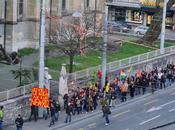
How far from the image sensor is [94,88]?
39531 millimetres

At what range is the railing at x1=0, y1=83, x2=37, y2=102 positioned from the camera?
3434cm

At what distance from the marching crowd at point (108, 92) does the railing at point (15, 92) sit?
100 centimetres

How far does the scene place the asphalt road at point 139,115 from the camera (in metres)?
35.2

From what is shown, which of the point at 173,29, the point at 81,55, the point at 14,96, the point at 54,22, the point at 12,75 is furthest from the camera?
the point at 173,29

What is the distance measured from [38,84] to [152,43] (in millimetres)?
23614

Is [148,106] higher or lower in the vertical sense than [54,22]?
lower

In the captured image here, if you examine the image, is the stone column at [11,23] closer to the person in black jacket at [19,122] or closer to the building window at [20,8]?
the building window at [20,8]

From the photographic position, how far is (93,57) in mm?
50062

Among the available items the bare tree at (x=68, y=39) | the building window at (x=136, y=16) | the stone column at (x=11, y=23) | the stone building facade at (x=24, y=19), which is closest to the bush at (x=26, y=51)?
the stone building facade at (x=24, y=19)

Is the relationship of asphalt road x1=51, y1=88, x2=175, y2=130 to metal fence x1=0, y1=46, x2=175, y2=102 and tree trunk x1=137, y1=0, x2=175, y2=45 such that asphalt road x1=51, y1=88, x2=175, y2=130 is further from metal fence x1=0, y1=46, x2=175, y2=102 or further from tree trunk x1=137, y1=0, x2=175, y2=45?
tree trunk x1=137, y1=0, x2=175, y2=45

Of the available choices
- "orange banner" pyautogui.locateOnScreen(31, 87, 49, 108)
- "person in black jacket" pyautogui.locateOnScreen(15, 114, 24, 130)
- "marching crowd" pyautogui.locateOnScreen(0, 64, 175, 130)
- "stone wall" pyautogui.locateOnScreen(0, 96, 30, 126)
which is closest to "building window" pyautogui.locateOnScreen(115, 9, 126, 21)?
"marching crowd" pyautogui.locateOnScreen(0, 64, 175, 130)

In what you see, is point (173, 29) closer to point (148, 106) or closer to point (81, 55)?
point (81, 55)

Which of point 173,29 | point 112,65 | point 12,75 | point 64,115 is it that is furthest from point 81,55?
point 173,29

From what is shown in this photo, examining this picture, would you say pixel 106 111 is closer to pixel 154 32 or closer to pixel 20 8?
pixel 20 8
